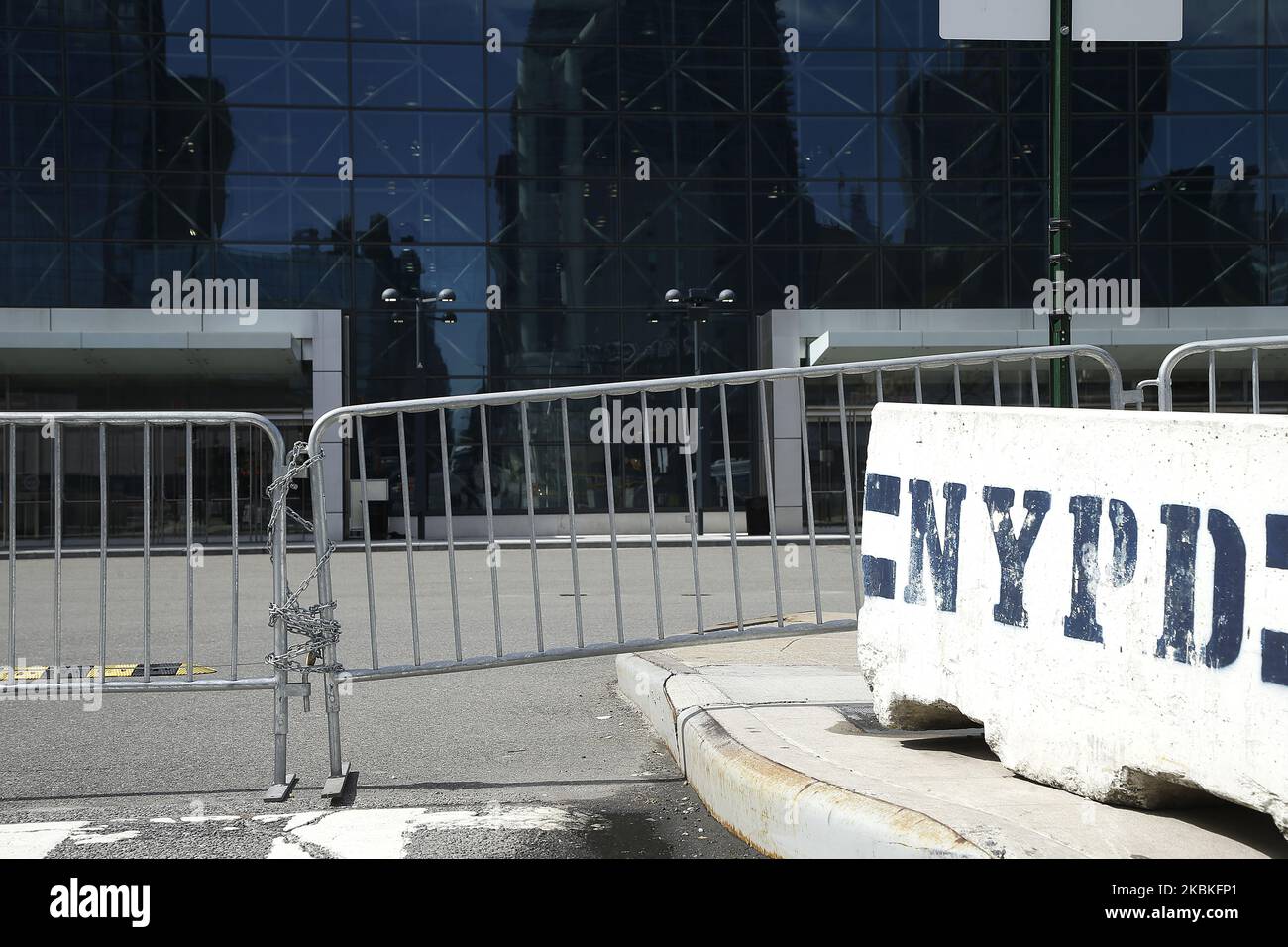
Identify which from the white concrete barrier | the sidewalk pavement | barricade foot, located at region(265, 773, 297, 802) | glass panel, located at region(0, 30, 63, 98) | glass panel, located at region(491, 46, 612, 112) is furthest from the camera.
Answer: glass panel, located at region(491, 46, 612, 112)

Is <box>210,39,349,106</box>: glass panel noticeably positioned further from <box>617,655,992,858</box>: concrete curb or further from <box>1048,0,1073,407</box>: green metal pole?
<box>617,655,992,858</box>: concrete curb

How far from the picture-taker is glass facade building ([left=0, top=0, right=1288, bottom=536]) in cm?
2814

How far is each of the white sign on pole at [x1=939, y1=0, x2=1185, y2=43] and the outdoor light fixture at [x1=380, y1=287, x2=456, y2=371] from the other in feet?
65.7

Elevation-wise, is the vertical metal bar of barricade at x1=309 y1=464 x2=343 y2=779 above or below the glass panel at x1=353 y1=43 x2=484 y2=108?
below

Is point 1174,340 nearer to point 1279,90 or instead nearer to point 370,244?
point 1279,90

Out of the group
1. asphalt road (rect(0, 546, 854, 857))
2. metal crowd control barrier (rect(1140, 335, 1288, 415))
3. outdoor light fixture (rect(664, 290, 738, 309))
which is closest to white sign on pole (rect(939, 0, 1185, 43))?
metal crowd control barrier (rect(1140, 335, 1288, 415))

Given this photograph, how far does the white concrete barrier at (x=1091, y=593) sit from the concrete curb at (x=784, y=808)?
2.11 ft

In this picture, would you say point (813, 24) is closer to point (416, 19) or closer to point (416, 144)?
point (416, 19)

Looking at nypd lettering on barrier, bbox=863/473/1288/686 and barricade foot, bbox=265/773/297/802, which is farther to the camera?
barricade foot, bbox=265/773/297/802

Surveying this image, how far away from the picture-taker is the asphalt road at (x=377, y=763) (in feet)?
13.6

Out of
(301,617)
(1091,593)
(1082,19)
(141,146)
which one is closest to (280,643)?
(301,617)

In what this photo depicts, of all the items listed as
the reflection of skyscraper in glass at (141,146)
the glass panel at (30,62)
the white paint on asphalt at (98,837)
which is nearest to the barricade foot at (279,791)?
the white paint on asphalt at (98,837)

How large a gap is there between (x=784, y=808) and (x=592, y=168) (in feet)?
88.6

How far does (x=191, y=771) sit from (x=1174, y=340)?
23763mm
